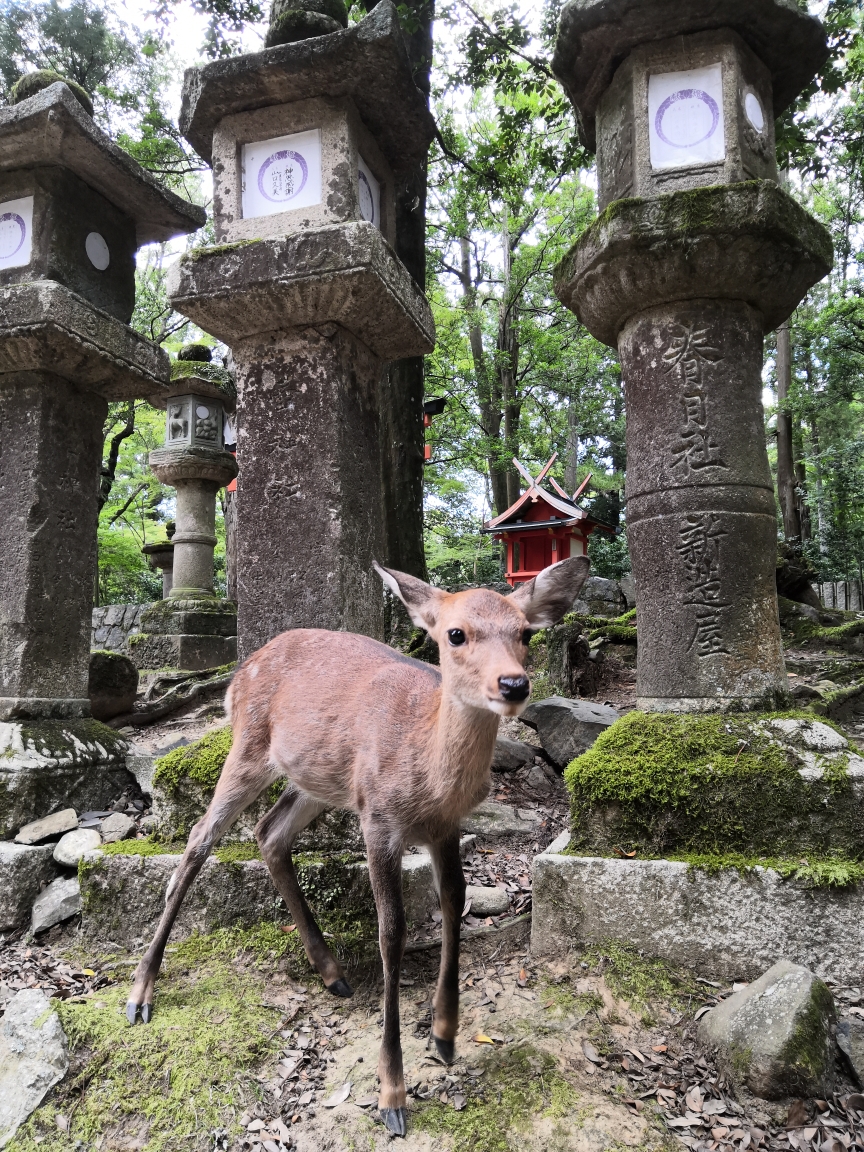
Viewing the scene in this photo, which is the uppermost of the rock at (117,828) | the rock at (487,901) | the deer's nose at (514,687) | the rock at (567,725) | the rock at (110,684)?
the deer's nose at (514,687)

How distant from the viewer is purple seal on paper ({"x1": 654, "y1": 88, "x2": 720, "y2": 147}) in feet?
11.4

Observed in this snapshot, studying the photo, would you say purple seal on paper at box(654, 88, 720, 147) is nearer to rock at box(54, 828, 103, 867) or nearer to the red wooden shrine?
rock at box(54, 828, 103, 867)

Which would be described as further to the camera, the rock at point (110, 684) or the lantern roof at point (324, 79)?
A: the rock at point (110, 684)

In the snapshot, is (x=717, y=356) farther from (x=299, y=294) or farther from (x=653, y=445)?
(x=299, y=294)

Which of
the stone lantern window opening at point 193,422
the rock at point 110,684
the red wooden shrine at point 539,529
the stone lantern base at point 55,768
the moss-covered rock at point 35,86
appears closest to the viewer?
the stone lantern base at point 55,768

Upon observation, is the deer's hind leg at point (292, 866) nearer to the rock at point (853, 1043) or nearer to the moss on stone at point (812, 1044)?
the moss on stone at point (812, 1044)

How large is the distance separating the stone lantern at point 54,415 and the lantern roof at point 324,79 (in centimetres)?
126

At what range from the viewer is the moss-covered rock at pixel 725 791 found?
9.31ft

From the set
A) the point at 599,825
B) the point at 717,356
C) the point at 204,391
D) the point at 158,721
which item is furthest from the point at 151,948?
the point at 204,391

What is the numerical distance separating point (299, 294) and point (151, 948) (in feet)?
9.82

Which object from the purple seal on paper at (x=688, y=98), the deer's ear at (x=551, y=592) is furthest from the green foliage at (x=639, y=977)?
the purple seal on paper at (x=688, y=98)

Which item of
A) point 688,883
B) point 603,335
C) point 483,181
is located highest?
point 483,181

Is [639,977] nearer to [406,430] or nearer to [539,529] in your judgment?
[406,430]

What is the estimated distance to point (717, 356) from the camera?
3.43 meters
